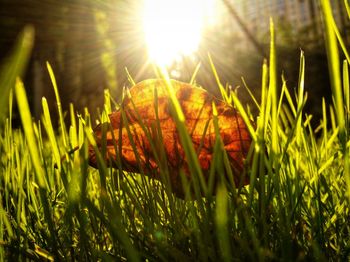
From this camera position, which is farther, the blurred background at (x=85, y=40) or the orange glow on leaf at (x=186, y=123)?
the blurred background at (x=85, y=40)

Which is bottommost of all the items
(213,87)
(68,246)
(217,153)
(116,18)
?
(213,87)

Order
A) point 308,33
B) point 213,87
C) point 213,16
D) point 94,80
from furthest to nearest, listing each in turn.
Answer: point 213,16
point 94,80
point 308,33
point 213,87

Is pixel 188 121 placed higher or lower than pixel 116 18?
lower

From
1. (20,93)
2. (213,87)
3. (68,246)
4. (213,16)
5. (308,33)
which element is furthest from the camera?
(213,16)

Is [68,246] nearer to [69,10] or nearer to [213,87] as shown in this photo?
[213,87]

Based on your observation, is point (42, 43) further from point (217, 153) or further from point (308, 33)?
point (217, 153)

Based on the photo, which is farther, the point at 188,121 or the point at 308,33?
the point at 308,33

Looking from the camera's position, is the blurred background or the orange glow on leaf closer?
the orange glow on leaf

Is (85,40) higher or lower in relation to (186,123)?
higher

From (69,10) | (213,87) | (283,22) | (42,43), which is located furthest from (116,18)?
(213,87)

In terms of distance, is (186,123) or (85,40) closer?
(186,123)
